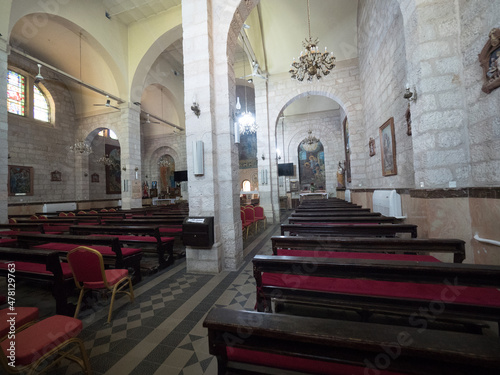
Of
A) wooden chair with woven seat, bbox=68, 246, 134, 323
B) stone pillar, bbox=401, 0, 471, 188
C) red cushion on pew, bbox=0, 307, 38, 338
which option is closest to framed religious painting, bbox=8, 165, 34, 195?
wooden chair with woven seat, bbox=68, 246, 134, 323

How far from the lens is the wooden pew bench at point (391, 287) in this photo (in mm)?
1342

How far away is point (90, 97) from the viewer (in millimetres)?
12055

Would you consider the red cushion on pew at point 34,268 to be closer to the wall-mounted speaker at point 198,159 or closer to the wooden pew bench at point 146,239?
the wooden pew bench at point 146,239

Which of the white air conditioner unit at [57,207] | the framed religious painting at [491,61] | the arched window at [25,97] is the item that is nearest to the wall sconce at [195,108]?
the framed religious painting at [491,61]

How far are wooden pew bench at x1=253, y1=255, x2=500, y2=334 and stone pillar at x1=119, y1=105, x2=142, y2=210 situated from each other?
9.61 m

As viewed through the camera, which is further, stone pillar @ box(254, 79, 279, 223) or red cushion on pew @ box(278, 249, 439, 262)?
stone pillar @ box(254, 79, 279, 223)

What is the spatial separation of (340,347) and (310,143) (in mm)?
14611

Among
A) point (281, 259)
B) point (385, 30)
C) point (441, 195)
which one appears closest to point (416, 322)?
point (281, 259)

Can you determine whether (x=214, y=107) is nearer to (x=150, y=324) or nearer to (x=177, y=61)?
(x=150, y=324)

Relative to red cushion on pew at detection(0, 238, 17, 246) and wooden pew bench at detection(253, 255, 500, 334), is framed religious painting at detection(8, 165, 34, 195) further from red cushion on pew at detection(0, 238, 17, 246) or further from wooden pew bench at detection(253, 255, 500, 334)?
wooden pew bench at detection(253, 255, 500, 334)

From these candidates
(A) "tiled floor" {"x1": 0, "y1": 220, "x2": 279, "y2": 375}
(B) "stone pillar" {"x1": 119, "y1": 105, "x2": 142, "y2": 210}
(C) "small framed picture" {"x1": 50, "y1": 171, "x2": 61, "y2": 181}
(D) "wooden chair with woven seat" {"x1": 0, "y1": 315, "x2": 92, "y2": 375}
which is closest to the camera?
(D) "wooden chair with woven seat" {"x1": 0, "y1": 315, "x2": 92, "y2": 375}

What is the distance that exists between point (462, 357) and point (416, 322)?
1.82 m

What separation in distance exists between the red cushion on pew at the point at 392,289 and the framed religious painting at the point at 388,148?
4.11m

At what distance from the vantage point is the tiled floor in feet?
5.64
